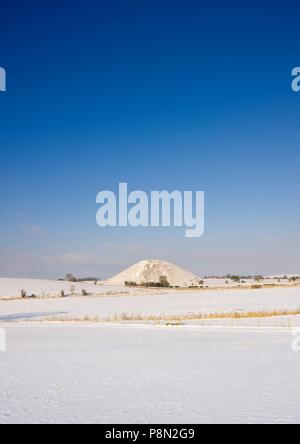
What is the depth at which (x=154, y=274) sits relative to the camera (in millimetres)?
111562

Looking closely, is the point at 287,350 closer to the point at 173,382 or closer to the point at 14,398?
the point at 173,382

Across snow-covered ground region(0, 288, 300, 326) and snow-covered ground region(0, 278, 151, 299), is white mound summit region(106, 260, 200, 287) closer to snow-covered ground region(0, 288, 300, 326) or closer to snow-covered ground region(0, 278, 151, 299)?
snow-covered ground region(0, 278, 151, 299)

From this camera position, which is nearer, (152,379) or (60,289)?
(152,379)

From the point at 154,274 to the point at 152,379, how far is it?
10304 cm

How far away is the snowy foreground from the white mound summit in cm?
9250

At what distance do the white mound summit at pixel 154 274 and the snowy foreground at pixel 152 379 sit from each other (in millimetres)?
92503

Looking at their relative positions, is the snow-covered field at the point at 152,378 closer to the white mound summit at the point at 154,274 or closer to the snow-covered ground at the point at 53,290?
the snow-covered ground at the point at 53,290

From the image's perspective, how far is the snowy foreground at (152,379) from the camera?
6.42 metres

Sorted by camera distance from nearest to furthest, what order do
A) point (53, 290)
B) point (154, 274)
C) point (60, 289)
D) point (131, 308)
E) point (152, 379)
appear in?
point (152, 379)
point (131, 308)
point (53, 290)
point (60, 289)
point (154, 274)

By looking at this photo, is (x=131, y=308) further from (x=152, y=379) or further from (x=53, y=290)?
(x=53, y=290)

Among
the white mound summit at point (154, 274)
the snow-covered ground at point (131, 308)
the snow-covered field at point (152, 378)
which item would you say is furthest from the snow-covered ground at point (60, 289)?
the snow-covered field at point (152, 378)

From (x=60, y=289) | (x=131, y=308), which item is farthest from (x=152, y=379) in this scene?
(x=60, y=289)

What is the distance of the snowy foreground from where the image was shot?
6.42 metres

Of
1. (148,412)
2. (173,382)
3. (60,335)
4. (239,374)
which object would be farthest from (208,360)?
(60,335)
